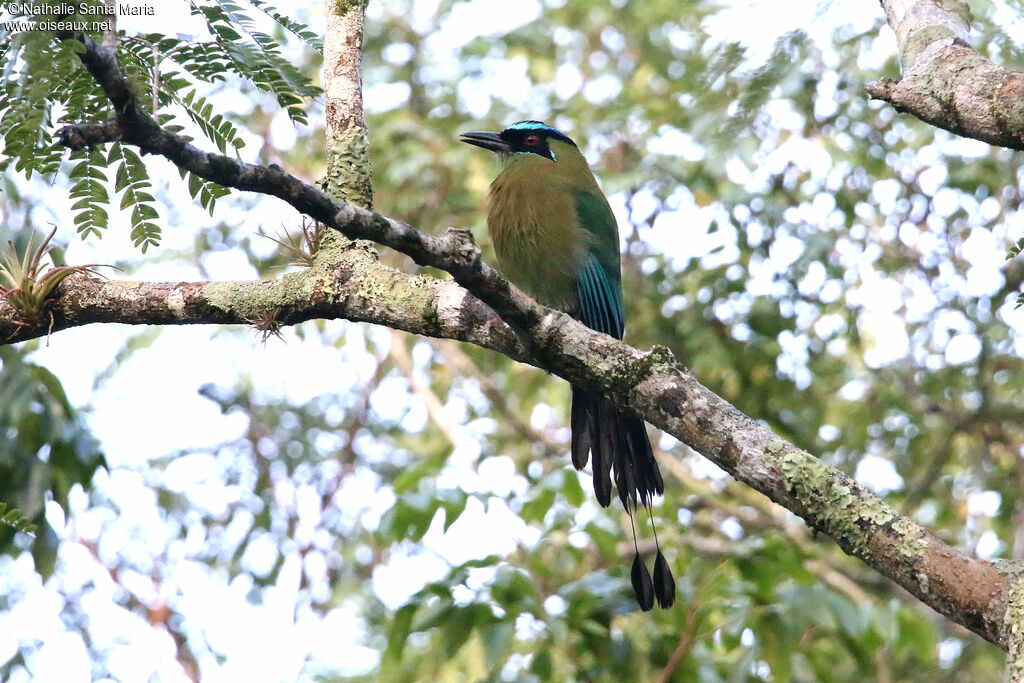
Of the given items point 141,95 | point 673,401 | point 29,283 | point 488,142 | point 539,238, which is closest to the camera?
point 141,95

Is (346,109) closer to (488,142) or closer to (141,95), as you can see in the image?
(141,95)

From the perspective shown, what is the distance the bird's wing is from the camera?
308 cm

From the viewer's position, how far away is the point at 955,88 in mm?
1896

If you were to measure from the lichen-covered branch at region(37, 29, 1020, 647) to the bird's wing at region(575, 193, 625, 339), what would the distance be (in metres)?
1.06

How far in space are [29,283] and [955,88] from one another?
1.79 metres

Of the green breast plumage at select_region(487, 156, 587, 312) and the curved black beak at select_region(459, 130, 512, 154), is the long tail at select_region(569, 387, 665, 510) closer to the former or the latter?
the green breast plumage at select_region(487, 156, 587, 312)

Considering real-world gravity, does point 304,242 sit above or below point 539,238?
above

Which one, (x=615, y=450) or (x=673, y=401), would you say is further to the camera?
(x=615, y=450)

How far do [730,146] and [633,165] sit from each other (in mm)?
1417

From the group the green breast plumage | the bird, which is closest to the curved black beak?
the bird

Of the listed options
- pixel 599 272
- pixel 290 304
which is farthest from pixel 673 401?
pixel 599 272

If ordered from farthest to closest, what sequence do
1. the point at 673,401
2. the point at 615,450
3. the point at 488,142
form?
the point at 488,142 → the point at 615,450 → the point at 673,401

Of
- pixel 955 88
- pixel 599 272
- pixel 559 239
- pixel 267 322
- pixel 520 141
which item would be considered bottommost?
pixel 599 272

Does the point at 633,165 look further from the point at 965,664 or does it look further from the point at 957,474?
the point at 965,664
